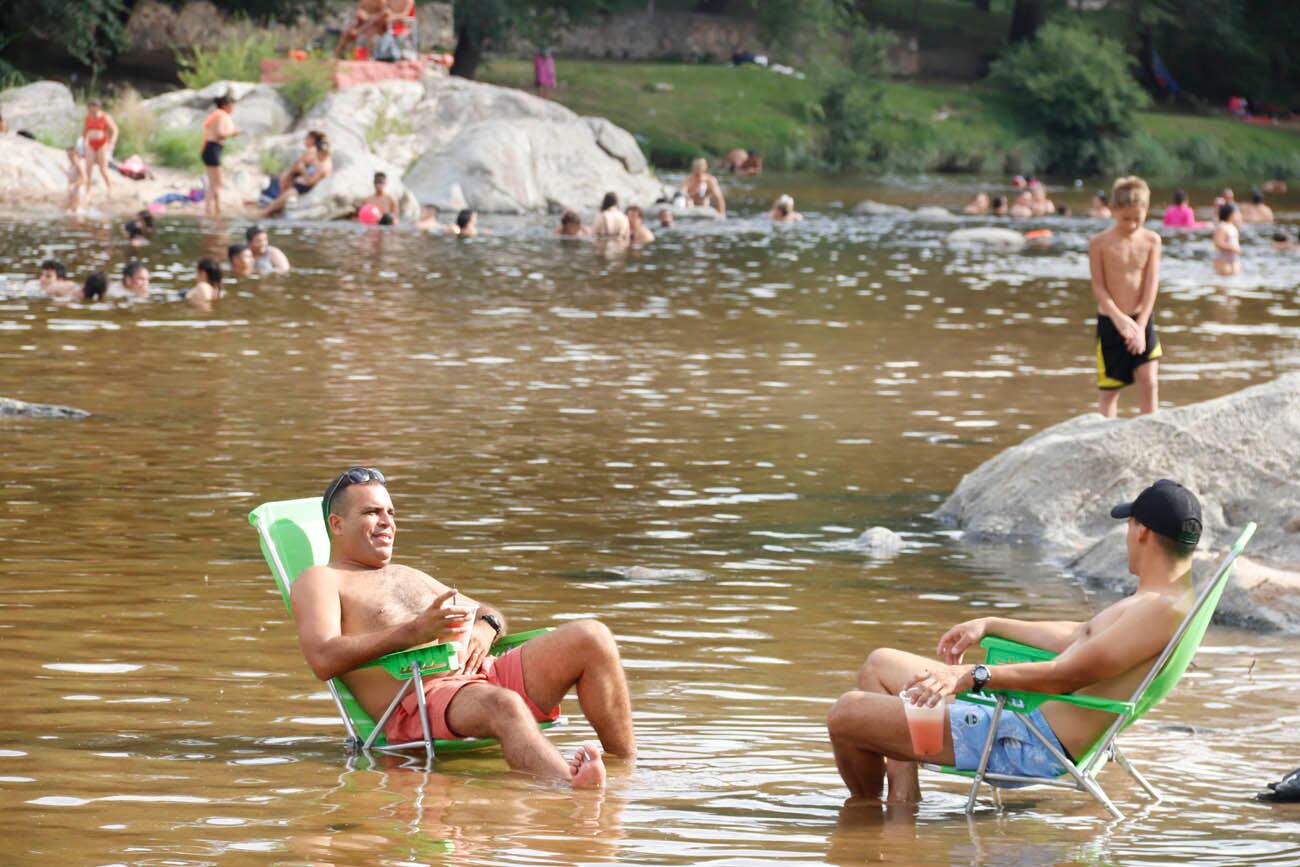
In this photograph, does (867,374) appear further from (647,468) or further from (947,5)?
(947,5)

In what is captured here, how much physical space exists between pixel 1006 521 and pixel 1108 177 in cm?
4844

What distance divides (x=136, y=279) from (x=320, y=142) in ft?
43.0

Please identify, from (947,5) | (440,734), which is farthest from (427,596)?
(947,5)

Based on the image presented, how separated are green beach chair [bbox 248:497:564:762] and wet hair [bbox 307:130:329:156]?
2753 centimetres

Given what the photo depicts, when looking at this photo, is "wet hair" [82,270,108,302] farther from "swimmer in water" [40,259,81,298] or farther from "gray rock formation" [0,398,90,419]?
"gray rock formation" [0,398,90,419]

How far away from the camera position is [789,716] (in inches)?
290

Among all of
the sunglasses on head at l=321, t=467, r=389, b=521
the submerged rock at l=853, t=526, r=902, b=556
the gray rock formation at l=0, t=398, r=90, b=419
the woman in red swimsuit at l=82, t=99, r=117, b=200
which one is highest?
the woman in red swimsuit at l=82, t=99, r=117, b=200

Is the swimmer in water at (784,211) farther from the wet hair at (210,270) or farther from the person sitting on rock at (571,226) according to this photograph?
the wet hair at (210,270)

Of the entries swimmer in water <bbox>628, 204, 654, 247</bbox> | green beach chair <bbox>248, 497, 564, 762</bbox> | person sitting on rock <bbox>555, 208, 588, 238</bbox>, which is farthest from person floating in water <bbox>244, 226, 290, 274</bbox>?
green beach chair <bbox>248, 497, 564, 762</bbox>

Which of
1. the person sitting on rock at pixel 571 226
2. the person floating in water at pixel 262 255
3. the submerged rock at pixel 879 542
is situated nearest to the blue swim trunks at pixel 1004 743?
the submerged rock at pixel 879 542

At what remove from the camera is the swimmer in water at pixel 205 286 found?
21125mm

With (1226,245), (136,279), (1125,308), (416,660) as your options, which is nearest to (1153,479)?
(1125,308)

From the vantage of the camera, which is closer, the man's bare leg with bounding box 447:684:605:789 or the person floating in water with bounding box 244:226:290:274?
the man's bare leg with bounding box 447:684:605:789

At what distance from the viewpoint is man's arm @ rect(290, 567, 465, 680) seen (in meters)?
6.34
